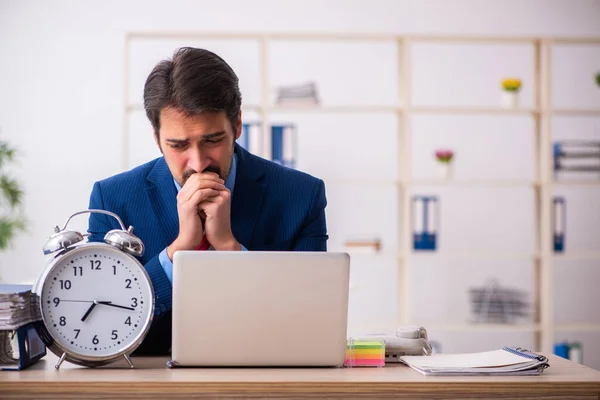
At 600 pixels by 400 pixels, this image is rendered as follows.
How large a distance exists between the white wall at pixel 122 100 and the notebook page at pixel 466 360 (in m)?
3.56

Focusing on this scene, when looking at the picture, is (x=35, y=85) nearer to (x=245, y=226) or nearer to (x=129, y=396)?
(x=245, y=226)

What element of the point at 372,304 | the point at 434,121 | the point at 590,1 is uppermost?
the point at 590,1

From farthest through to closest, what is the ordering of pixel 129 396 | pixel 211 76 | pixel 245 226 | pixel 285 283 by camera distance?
pixel 245 226 < pixel 211 76 < pixel 285 283 < pixel 129 396

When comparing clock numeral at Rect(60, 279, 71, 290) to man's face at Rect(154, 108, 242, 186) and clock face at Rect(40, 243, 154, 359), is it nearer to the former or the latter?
clock face at Rect(40, 243, 154, 359)

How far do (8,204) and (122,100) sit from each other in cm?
98

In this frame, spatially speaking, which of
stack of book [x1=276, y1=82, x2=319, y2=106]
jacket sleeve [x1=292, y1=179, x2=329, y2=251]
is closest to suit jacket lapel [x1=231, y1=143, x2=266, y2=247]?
jacket sleeve [x1=292, y1=179, x2=329, y2=251]

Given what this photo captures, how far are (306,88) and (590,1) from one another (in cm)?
221

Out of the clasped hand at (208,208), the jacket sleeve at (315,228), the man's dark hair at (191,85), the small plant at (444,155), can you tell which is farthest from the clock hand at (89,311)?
the small plant at (444,155)

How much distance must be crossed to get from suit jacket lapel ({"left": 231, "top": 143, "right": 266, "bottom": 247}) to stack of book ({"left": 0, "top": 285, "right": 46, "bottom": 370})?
26.6 inches

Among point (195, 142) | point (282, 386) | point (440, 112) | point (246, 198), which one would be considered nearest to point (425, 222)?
point (440, 112)

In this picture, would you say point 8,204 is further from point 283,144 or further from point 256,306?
point 256,306

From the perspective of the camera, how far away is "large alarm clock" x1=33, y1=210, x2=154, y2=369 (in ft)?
5.29

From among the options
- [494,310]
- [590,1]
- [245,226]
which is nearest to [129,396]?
[245,226]

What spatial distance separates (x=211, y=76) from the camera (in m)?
2.05
